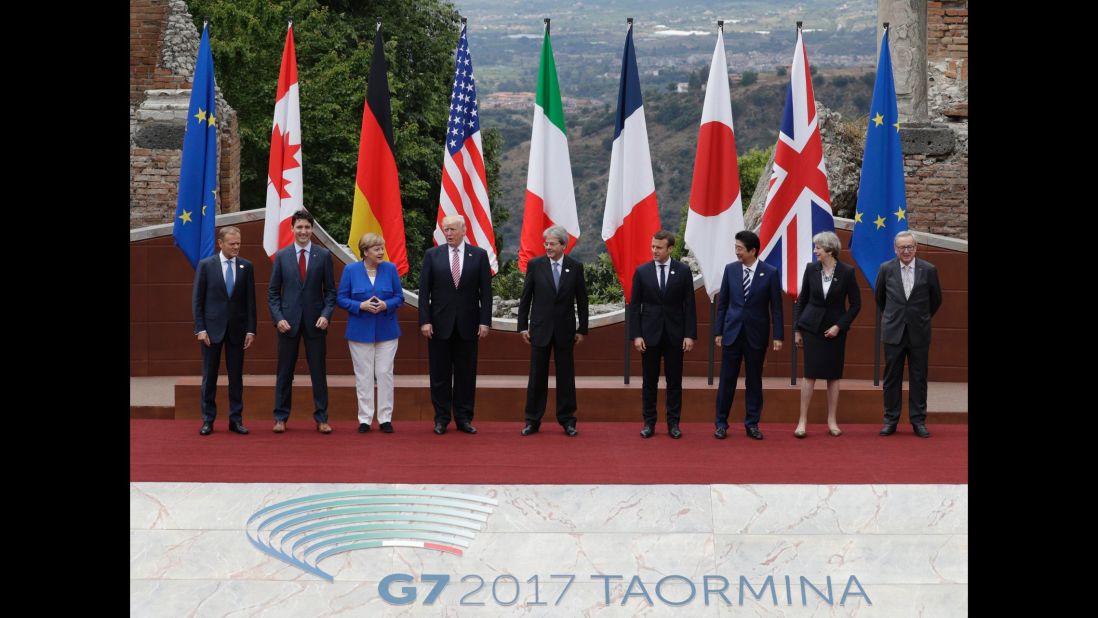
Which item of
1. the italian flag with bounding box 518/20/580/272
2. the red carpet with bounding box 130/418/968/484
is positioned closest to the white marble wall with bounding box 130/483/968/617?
the red carpet with bounding box 130/418/968/484

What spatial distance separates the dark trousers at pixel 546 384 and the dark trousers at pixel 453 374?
455mm

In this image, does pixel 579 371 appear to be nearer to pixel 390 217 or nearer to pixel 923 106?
pixel 390 217

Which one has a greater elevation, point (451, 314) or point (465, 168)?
point (465, 168)

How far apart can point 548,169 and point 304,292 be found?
283 cm

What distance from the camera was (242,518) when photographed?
27.3 ft

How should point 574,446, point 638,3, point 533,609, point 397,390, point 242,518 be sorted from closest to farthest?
point 533,609 → point 242,518 → point 574,446 → point 397,390 → point 638,3

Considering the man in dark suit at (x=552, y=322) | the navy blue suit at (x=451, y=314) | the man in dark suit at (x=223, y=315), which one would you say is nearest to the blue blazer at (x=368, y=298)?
the navy blue suit at (x=451, y=314)

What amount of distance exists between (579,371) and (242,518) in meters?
5.19

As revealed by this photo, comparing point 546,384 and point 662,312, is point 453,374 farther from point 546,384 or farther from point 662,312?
point 662,312

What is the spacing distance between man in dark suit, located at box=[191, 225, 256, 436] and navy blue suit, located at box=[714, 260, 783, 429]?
358 centimetres

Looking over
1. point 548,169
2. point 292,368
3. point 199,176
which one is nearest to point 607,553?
point 292,368

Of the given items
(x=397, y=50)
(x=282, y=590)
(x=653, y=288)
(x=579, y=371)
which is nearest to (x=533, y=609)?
(x=282, y=590)

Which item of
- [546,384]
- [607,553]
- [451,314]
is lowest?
[607,553]

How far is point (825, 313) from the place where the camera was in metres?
10.1
